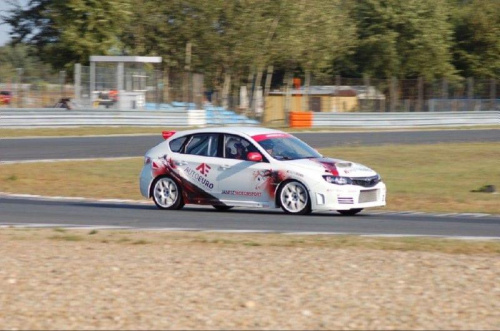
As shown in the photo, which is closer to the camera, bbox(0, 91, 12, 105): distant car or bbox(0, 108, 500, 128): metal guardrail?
bbox(0, 108, 500, 128): metal guardrail

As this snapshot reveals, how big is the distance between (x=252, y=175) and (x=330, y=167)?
1247 millimetres

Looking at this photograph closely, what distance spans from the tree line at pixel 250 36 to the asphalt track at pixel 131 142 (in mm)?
15068

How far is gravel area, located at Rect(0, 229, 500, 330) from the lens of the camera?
700cm

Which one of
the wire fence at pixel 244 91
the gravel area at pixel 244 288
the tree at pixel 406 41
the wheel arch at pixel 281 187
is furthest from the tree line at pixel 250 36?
the gravel area at pixel 244 288

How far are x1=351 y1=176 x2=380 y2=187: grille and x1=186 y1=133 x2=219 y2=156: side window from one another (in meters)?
2.34

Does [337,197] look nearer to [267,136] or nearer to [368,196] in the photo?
[368,196]

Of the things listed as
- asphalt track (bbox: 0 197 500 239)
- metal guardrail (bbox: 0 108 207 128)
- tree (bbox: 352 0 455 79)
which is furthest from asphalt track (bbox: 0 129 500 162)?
tree (bbox: 352 0 455 79)

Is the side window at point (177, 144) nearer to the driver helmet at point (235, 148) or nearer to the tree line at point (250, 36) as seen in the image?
the driver helmet at point (235, 148)

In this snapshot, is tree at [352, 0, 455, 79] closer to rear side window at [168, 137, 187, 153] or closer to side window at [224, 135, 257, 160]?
rear side window at [168, 137, 187, 153]

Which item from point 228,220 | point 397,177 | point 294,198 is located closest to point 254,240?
point 228,220

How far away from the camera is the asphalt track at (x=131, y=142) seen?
92.9 ft

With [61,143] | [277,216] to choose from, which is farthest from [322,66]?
[277,216]

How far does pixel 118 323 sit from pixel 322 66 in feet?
173

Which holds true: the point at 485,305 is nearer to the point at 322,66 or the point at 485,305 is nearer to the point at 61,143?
the point at 61,143
